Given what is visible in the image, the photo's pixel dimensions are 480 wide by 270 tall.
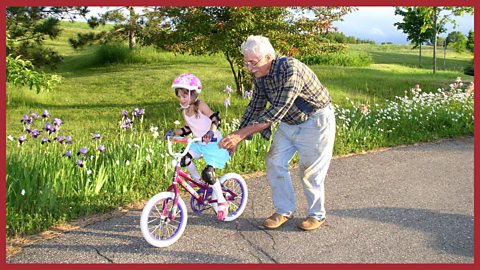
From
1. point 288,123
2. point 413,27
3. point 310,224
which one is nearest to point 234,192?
point 310,224

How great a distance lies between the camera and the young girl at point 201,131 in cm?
411

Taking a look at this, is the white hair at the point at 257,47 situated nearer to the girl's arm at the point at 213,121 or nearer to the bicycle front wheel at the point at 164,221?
the girl's arm at the point at 213,121

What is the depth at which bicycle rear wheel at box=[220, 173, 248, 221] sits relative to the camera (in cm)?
481

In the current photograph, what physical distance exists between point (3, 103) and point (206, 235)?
3.28 m

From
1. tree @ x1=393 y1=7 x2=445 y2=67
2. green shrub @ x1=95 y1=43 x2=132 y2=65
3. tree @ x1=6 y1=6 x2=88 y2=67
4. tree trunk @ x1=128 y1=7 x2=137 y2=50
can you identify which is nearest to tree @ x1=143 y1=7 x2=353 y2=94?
tree trunk @ x1=128 y1=7 x2=137 y2=50

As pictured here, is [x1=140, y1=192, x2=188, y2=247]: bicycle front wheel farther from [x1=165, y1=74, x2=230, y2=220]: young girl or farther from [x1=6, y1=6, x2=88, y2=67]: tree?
[x1=6, y1=6, x2=88, y2=67]: tree

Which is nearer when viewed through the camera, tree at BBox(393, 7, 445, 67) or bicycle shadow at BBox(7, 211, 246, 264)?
bicycle shadow at BBox(7, 211, 246, 264)

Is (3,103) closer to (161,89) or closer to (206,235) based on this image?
(206,235)

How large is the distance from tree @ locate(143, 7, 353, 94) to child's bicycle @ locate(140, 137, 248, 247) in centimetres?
545

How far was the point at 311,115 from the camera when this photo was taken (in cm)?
445

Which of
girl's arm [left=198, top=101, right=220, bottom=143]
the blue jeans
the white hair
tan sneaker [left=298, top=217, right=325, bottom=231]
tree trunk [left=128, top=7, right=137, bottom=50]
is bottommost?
tan sneaker [left=298, top=217, right=325, bottom=231]

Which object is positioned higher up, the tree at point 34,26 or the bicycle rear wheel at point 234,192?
the tree at point 34,26

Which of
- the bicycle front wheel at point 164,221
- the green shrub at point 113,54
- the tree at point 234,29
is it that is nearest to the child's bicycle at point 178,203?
the bicycle front wheel at point 164,221

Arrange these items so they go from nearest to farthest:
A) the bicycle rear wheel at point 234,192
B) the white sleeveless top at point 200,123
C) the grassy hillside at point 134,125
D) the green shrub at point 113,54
A: the white sleeveless top at point 200,123 < the bicycle rear wheel at point 234,192 < the grassy hillside at point 134,125 < the green shrub at point 113,54
